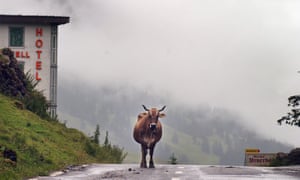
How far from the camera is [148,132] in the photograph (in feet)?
77.4

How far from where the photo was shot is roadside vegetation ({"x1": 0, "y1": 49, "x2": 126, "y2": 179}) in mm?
19344

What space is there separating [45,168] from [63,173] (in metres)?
0.92

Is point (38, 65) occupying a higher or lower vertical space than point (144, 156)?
higher

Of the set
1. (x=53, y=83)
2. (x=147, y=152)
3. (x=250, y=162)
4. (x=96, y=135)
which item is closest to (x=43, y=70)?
(x=53, y=83)

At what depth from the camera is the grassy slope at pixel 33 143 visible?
18.8 metres

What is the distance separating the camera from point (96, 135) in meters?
37.8

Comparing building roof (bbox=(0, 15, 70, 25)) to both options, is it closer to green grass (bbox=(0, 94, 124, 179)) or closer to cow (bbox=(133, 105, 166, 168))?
green grass (bbox=(0, 94, 124, 179))

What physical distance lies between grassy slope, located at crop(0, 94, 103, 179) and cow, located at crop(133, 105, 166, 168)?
8.47 feet

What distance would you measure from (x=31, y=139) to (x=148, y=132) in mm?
4346

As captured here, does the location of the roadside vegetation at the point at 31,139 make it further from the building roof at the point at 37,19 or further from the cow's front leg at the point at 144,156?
the building roof at the point at 37,19

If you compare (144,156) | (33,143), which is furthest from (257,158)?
(33,143)

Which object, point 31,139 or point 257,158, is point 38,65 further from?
point 31,139

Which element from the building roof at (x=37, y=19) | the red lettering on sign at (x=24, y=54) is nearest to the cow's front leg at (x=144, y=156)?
the building roof at (x=37, y=19)

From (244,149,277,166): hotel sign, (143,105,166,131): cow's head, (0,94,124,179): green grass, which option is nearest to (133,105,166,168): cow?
(143,105,166,131): cow's head
